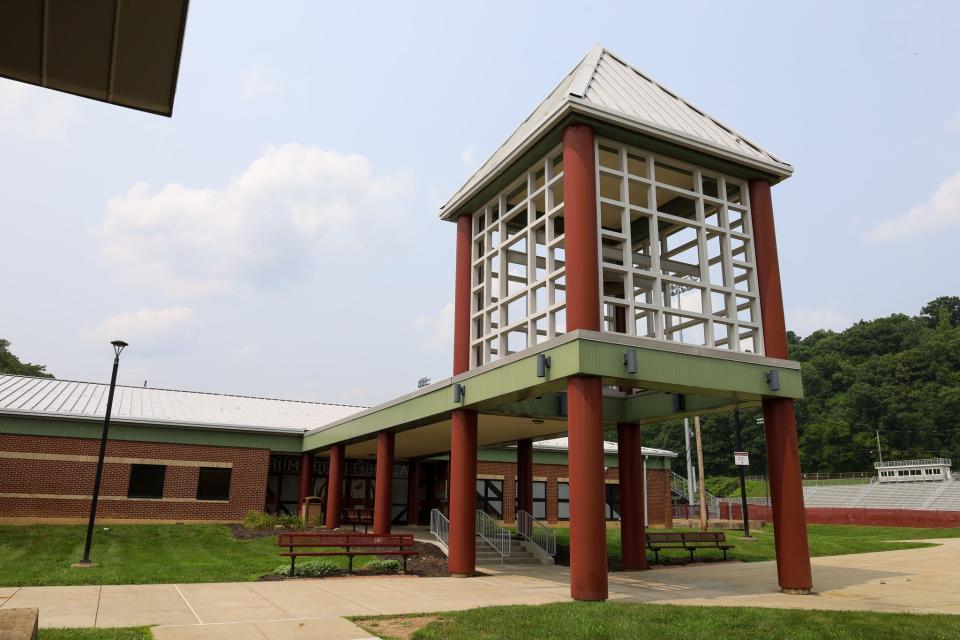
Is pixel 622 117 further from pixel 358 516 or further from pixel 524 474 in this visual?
pixel 358 516

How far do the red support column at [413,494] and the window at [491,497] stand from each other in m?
3.37

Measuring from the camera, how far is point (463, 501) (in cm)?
1772

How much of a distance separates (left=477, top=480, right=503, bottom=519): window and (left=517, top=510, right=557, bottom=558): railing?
13.9 m

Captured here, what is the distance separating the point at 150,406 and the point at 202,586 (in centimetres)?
2247

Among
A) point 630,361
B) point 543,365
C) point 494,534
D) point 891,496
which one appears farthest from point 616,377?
point 891,496

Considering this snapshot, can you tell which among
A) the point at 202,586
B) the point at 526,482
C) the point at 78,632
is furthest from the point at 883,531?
the point at 78,632

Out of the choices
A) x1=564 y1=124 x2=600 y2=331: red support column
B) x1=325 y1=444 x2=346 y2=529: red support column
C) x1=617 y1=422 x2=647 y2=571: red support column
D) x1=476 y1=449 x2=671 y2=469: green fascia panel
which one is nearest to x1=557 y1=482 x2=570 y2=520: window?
x1=476 y1=449 x2=671 y2=469: green fascia panel

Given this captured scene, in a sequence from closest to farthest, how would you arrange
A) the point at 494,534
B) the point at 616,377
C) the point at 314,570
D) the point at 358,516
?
the point at 616,377 < the point at 314,570 < the point at 494,534 < the point at 358,516

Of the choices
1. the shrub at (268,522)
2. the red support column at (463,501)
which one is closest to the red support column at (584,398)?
the red support column at (463,501)

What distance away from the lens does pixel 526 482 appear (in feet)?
84.7

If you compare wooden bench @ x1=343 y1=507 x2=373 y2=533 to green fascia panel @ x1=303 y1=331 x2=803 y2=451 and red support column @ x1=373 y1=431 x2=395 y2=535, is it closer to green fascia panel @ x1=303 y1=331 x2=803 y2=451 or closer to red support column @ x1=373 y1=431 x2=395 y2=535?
red support column @ x1=373 y1=431 x2=395 y2=535

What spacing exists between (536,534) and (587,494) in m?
11.1

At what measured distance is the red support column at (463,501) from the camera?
1752 centimetres

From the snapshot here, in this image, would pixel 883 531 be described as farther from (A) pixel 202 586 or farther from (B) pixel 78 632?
(B) pixel 78 632
